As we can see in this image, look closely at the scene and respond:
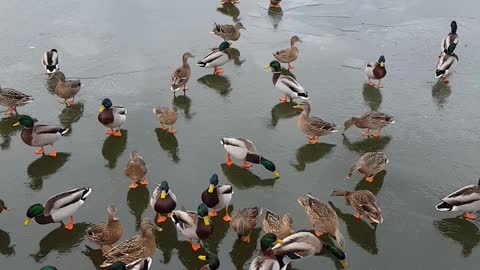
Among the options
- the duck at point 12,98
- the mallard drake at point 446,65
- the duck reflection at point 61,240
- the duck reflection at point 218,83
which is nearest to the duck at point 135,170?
the duck reflection at point 61,240

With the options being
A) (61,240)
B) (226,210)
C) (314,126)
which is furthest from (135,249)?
(314,126)

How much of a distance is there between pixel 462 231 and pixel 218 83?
5.46 m

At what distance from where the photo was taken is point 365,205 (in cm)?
623

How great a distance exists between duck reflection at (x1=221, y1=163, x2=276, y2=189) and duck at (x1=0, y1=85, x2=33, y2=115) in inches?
150

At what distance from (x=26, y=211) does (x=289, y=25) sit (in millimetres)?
8029

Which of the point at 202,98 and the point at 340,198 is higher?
the point at 340,198

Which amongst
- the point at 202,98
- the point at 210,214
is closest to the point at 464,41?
the point at 202,98

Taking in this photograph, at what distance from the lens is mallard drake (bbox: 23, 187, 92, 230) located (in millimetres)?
6098

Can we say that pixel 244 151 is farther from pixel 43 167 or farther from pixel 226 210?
pixel 43 167

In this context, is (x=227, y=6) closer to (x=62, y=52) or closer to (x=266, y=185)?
(x=62, y=52)

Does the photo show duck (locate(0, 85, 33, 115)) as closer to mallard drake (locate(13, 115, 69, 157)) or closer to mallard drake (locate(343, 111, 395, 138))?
mallard drake (locate(13, 115, 69, 157))

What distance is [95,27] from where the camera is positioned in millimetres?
11969

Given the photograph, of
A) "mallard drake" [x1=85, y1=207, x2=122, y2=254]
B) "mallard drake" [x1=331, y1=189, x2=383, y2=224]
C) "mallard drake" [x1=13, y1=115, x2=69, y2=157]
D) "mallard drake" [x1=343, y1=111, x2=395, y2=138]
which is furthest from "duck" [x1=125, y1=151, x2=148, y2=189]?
"mallard drake" [x1=343, y1=111, x2=395, y2=138]

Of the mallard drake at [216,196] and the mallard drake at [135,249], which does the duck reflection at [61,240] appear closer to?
the mallard drake at [135,249]
